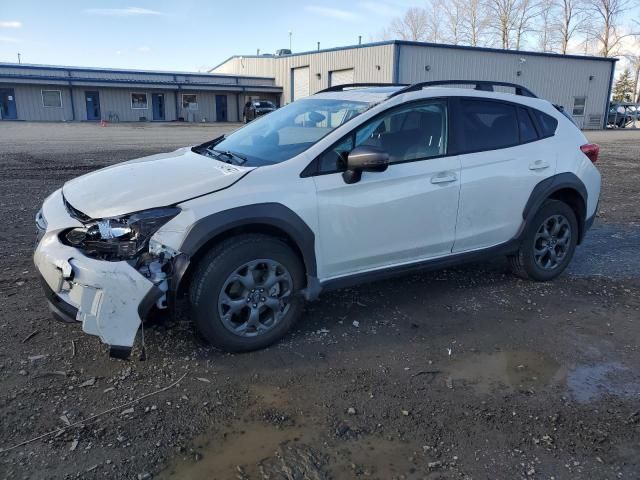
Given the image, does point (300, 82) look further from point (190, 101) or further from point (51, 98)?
point (51, 98)

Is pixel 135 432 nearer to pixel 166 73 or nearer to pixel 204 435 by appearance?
pixel 204 435

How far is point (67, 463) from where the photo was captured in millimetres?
2662

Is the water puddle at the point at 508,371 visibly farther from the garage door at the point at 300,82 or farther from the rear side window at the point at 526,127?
the garage door at the point at 300,82

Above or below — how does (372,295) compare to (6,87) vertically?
below

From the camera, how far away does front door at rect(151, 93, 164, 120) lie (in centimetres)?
4734

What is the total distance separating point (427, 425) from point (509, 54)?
126 feet

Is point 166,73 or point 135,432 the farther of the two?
point 166,73

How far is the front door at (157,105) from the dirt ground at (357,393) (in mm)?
45312

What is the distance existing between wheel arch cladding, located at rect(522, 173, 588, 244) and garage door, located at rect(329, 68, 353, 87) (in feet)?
107

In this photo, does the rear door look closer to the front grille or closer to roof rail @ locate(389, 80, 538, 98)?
roof rail @ locate(389, 80, 538, 98)

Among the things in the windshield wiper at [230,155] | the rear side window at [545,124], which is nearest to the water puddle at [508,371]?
the windshield wiper at [230,155]

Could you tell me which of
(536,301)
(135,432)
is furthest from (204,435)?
(536,301)

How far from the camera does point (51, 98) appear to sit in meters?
43.5

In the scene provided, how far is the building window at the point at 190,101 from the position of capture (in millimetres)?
48469
